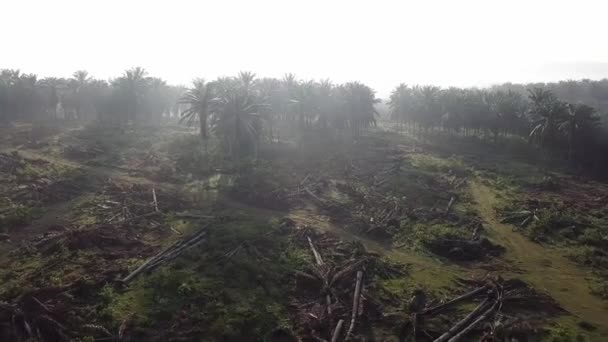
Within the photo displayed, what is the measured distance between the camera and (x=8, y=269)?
21578 mm

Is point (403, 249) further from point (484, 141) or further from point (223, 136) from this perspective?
point (484, 141)

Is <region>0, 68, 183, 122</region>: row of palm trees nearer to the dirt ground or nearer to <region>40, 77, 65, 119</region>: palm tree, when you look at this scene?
<region>40, 77, 65, 119</region>: palm tree

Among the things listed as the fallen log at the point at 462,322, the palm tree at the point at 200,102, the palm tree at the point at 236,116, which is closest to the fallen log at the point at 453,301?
the fallen log at the point at 462,322

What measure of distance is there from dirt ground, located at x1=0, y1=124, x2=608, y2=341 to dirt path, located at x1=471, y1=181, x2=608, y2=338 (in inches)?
4.5

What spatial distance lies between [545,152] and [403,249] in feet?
148

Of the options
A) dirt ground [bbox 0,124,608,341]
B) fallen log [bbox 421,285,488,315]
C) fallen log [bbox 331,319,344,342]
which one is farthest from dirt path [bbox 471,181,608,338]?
fallen log [bbox 331,319,344,342]

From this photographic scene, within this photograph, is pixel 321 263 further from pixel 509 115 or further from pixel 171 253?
pixel 509 115

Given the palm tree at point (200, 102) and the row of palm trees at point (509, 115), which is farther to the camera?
the row of palm trees at point (509, 115)

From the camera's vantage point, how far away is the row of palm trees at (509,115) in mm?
55531

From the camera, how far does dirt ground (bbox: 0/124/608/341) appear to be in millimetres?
18219

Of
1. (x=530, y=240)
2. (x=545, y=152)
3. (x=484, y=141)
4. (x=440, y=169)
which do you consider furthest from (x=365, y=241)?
(x=484, y=141)

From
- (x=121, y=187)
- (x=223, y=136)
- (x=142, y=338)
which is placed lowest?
(x=142, y=338)

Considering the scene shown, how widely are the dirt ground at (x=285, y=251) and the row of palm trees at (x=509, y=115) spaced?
32.2 ft

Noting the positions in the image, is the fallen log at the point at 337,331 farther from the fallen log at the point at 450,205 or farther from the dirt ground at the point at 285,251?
the fallen log at the point at 450,205
